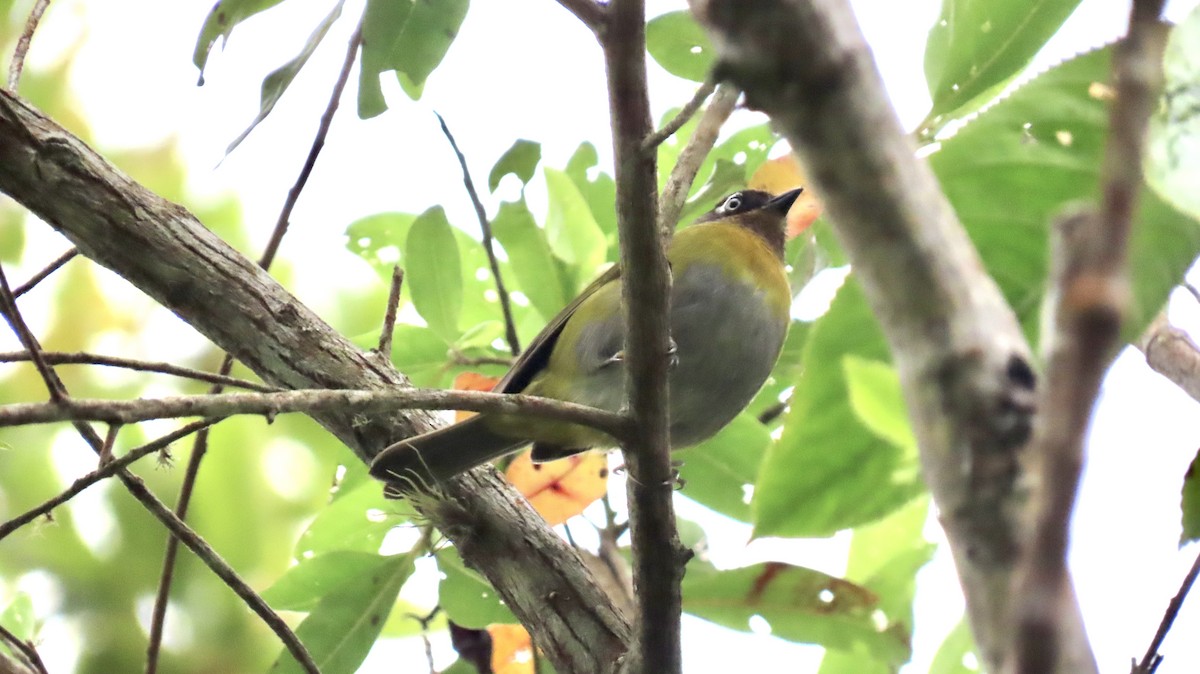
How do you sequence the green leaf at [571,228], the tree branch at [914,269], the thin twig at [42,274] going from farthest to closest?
the green leaf at [571,228]
the thin twig at [42,274]
the tree branch at [914,269]

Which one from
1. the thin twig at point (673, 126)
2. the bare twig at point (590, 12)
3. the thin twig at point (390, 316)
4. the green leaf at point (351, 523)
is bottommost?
the thin twig at point (673, 126)

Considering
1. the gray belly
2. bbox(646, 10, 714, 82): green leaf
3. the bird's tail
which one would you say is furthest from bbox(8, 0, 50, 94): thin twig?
the gray belly

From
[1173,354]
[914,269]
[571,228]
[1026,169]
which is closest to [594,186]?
[571,228]

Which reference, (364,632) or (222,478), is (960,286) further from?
(222,478)

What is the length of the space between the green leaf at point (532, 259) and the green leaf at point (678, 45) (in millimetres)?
703

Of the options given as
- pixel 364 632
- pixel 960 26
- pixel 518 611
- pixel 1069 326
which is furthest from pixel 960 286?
pixel 364 632

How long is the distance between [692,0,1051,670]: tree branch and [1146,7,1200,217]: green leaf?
0.33 meters

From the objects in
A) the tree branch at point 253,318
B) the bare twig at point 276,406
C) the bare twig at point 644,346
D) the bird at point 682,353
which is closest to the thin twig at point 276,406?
the bare twig at point 276,406

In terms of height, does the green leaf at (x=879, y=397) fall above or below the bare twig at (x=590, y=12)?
below

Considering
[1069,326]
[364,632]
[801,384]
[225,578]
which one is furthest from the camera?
[364,632]

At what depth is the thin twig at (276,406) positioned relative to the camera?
50.8 inches

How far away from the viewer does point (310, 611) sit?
283 cm

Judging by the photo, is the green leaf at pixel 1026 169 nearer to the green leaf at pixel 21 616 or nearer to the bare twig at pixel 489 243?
the bare twig at pixel 489 243

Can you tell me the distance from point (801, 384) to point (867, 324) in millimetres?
99
